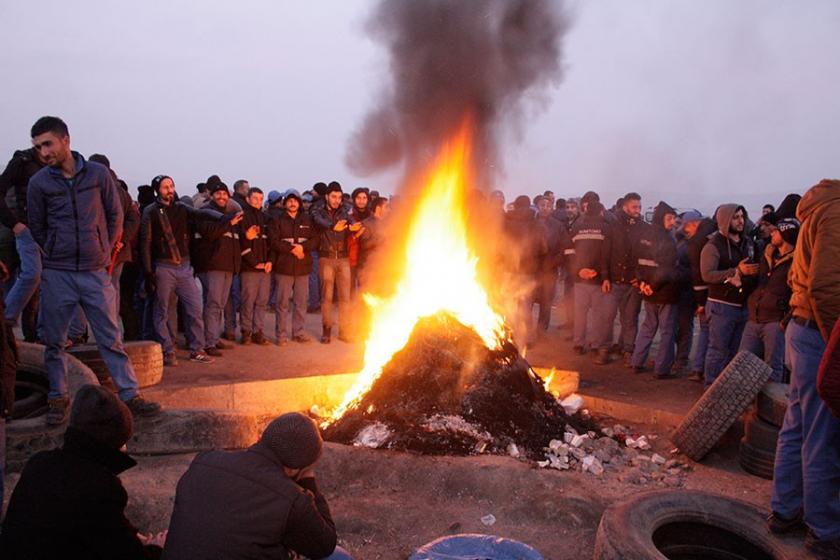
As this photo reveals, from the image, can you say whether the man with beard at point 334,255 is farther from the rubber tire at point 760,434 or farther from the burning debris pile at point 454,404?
the rubber tire at point 760,434

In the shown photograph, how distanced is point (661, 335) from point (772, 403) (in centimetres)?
303

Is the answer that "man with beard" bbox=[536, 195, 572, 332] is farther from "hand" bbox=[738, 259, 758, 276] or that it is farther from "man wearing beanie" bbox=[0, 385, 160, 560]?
"man wearing beanie" bbox=[0, 385, 160, 560]

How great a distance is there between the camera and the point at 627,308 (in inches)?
390

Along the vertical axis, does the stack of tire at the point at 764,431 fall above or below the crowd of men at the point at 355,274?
below

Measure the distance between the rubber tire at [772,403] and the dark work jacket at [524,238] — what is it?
5399 mm

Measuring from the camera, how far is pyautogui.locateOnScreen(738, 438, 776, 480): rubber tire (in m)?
5.84

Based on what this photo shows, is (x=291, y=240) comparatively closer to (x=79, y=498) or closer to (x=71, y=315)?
(x=71, y=315)

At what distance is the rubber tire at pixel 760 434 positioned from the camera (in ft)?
19.1

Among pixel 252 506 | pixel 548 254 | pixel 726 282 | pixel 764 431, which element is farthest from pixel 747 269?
pixel 252 506

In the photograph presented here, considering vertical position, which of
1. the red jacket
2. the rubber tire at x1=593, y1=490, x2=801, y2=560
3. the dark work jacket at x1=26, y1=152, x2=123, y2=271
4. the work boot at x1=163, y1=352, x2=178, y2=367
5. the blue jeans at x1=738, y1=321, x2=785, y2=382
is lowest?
the rubber tire at x1=593, y1=490, x2=801, y2=560

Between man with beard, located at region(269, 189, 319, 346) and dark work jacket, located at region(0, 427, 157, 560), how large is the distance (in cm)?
709

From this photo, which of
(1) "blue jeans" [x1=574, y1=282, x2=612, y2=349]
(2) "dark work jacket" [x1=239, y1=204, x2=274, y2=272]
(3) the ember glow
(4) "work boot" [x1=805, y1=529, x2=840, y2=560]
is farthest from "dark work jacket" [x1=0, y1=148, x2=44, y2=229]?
(4) "work boot" [x1=805, y1=529, x2=840, y2=560]

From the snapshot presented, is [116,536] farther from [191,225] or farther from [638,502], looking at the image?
[191,225]

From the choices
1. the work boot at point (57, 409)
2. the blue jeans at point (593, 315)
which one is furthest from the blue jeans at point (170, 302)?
the blue jeans at point (593, 315)
